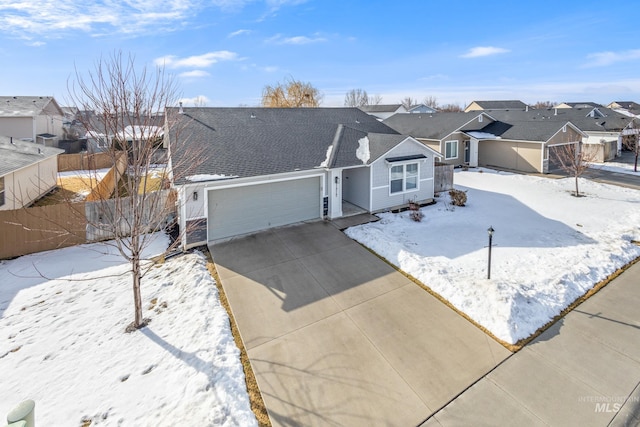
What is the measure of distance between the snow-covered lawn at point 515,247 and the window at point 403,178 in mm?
1396

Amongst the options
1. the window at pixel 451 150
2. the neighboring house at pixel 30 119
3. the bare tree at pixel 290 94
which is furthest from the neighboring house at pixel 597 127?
the neighboring house at pixel 30 119

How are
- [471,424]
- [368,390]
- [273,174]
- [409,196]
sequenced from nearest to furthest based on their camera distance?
[471,424] < [368,390] < [273,174] < [409,196]

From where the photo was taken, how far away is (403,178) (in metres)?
15.7

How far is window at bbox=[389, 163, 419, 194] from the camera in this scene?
15383 mm

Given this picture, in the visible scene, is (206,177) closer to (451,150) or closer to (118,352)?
(118,352)

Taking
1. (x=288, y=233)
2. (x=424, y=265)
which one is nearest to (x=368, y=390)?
(x=424, y=265)

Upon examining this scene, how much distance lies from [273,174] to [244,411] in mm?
8828

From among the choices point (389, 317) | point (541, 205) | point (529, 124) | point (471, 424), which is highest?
point (529, 124)

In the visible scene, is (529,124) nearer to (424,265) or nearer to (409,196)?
(409,196)

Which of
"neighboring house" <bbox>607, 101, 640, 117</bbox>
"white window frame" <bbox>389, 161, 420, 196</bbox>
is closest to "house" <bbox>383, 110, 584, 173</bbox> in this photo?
"white window frame" <bbox>389, 161, 420, 196</bbox>

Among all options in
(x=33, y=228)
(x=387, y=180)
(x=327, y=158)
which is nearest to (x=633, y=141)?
(x=387, y=180)

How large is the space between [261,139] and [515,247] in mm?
11453

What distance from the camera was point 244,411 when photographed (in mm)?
5219

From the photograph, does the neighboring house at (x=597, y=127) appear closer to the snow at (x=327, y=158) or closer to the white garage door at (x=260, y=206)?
the snow at (x=327, y=158)
